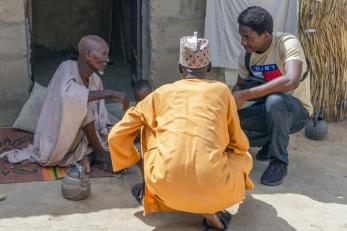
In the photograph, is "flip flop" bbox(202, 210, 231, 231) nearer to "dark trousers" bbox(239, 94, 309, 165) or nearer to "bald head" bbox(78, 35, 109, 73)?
"dark trousers" bbox(239, 94, 309, 165)

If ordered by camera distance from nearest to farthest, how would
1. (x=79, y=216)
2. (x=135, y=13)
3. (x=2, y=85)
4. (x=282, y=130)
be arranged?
(x=79, y=216) → (x=282, y=130) → (x=2, y=85) → (x=135, y=13)

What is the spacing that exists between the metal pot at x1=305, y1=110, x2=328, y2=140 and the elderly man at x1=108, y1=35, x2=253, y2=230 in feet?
6.73

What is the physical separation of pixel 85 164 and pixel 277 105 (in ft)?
4.80

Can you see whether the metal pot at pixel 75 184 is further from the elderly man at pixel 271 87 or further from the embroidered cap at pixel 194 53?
the elderly man at pixel 271 87

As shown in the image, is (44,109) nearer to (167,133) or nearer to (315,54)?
(167,133)

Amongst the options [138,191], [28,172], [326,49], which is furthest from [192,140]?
[326,49]

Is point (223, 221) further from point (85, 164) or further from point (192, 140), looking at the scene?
point (85, 164)

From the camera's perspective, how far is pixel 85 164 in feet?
14.5

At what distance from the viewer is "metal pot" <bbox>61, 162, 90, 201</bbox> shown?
12.7 ft

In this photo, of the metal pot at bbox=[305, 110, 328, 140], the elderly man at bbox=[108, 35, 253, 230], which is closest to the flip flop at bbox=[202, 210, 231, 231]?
the elderly man at bbox=[108, 35, 253, 230]

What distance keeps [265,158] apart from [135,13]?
2132 mm

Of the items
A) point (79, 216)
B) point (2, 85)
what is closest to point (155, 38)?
point (2, 85)

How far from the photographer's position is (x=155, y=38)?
5441 mm

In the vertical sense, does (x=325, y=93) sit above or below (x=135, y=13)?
below
